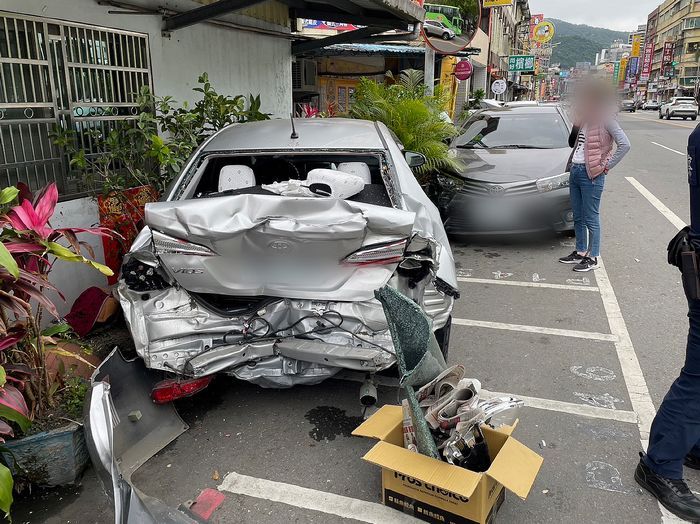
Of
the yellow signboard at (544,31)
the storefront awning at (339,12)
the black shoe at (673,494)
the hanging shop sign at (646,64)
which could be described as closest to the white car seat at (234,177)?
the storefront awning at (339,12)

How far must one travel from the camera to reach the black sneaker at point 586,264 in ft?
20.8

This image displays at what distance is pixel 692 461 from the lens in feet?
9.86

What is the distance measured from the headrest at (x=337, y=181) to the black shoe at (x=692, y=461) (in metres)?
2.53

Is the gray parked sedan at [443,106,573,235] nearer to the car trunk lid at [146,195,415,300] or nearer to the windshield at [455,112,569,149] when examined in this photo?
the windshield at [455,112,569,149]

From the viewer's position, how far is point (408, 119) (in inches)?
320

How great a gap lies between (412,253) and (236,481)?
1.58 metres

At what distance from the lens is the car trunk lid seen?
2.96 metres

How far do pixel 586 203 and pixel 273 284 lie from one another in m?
4.19

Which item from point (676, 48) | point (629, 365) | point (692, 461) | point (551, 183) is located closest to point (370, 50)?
point (551, 183)

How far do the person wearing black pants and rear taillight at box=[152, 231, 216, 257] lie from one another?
2.41m

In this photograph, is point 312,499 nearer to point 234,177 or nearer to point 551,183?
point 234,177

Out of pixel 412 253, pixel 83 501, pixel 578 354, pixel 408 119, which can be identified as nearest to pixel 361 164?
pixel 412 253

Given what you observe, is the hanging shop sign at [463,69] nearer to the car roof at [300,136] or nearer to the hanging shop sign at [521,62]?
the car roof at [300,136]

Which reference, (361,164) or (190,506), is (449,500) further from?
(361,164)
